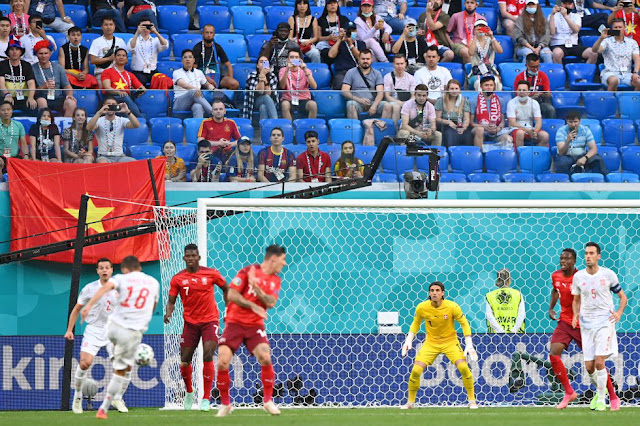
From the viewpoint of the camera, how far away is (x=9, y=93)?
14555 mm

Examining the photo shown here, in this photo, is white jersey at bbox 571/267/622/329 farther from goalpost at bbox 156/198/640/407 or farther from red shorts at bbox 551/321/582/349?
goalpost at bbox 156/198/640/407

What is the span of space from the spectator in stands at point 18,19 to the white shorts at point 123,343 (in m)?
8.35

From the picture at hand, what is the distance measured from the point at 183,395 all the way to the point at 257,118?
399 cm

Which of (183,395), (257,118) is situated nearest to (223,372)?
(183,395)

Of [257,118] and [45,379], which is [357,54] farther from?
[45,379]

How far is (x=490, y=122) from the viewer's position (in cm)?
1489

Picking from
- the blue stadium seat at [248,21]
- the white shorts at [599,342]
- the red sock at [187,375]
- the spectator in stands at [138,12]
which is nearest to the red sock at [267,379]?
the red sock at [187,375]

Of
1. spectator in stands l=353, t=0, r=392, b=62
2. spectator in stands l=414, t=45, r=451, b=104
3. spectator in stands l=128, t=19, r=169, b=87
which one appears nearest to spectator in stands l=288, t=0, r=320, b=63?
spectator in stands l=353, t=0, r=392, b=62

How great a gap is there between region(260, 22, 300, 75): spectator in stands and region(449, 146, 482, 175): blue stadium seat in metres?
3.19

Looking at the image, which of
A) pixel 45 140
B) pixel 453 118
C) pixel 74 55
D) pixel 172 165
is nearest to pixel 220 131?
pixel 172 165

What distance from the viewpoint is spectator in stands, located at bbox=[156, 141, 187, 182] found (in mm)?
14875

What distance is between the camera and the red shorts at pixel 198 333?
38.5 feet

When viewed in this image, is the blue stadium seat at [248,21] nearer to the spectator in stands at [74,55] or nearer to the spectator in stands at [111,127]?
the spectator in stands at [74,55]

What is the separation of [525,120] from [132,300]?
23.8 ft
